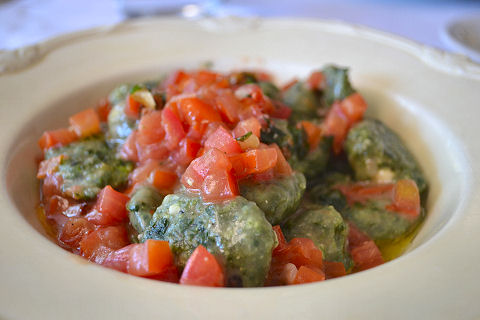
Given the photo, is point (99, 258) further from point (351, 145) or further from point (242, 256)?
point (351, 145)

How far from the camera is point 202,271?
1620mm

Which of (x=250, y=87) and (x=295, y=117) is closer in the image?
(x=250, y=87)

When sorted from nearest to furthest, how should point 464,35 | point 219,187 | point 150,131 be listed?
point 219,187 < point 150,131 < point 464,35

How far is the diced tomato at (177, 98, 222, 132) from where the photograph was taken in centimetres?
232

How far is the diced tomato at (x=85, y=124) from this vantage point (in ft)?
8.93

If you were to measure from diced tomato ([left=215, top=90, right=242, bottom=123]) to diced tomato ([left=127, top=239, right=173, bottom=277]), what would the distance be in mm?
863

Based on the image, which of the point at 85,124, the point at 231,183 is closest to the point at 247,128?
the point at 231,183

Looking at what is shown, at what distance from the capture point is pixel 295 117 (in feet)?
9.40

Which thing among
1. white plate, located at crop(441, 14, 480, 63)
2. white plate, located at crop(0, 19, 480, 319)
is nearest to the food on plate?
white plate, located at crop(0, 19, 480, 319)

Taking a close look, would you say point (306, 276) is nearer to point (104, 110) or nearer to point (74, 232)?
point (74, 232)

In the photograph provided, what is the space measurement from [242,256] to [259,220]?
15 centimetres

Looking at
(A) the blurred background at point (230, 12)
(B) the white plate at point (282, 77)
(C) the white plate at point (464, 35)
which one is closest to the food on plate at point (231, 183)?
(B) the white plate at point (282, 77)

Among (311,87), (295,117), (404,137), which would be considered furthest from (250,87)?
(404,137)

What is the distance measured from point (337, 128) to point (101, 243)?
5.34ft
